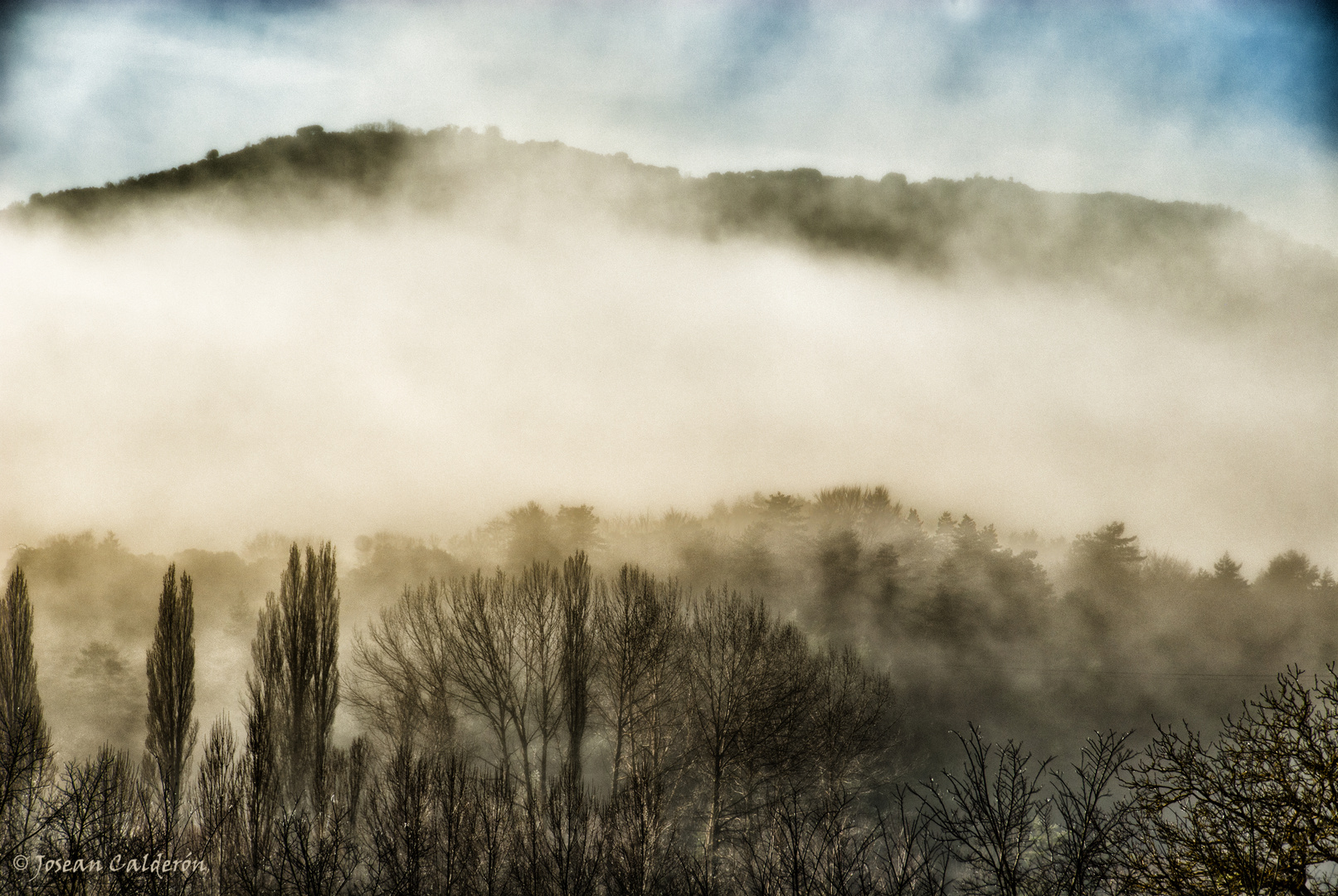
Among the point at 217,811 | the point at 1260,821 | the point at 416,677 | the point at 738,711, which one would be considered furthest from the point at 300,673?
the point at 1260,821

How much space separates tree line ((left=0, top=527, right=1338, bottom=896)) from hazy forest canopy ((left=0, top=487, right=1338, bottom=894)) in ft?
0.47

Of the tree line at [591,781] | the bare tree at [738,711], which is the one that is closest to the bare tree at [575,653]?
the tree line at [591,781]

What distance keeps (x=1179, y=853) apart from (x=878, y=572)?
4020 centimetres

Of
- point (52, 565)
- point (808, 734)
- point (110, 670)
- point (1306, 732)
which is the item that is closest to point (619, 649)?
point (808, 734)

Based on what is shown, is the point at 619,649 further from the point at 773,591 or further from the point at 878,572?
the point at 878,572

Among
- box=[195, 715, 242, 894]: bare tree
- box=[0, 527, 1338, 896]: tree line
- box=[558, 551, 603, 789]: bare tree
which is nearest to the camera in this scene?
box=[0, 527, 1338, 896]: tree line

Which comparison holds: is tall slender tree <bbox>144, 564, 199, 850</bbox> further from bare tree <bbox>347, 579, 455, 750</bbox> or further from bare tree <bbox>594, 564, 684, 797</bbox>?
bare tree <bbox>594, 564, 684, 797</bbox>

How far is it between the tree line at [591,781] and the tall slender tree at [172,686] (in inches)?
3.1

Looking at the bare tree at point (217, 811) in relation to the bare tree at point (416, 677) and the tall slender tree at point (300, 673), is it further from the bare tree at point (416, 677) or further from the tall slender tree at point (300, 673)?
the bare tree at point (416, 677)

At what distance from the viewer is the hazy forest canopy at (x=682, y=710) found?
518 inches

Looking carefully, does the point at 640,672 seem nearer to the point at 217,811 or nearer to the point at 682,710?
the point at 682,710

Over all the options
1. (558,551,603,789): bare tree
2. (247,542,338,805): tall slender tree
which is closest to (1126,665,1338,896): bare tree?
(558,551,603,789): bare tree

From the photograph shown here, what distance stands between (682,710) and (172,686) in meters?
16.2

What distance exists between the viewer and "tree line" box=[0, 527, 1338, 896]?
1157cm
